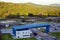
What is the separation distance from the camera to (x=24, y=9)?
264 centimetres

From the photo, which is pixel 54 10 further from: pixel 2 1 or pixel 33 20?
pixel 2 1

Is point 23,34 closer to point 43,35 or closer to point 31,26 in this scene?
point 31,26

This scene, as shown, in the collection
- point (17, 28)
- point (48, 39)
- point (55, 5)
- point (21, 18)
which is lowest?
point (48, 39)

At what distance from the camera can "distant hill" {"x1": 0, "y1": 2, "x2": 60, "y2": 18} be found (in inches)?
103

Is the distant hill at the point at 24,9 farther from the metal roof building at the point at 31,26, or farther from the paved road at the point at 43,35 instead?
the paved road at the point at 43,35

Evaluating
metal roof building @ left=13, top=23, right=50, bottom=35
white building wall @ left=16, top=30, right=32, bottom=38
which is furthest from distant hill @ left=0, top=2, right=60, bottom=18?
white building wall @ left=16, top=30, right=32, bottom=38

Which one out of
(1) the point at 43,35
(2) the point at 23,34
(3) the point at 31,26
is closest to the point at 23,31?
(2) the point at 23,34

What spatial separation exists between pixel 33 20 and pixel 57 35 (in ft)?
1.78

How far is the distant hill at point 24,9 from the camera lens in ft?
8.58

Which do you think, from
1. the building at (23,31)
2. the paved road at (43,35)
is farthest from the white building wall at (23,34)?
the paved road at (43,35)

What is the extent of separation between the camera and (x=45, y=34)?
8.69ft

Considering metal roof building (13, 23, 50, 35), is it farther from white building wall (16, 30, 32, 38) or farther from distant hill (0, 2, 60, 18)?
distant hill (0, 2, 60, 18)

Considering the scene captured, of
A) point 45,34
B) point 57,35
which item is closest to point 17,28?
point 45,34

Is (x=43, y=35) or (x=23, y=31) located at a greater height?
(x=23, y=31)
